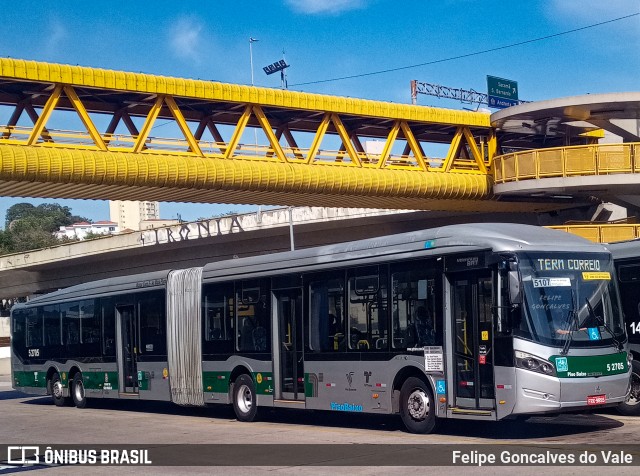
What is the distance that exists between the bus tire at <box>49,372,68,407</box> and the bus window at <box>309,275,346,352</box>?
1160cm

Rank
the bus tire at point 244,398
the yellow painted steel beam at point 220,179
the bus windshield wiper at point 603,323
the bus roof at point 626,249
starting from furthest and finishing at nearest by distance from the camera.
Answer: the yellow painted steel beam at point 220,179
the bus tire at point 244,398
the bus roof at point 626,249
the bus windshield wiper at point 603,323

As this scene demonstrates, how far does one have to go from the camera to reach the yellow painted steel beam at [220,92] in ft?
89.0

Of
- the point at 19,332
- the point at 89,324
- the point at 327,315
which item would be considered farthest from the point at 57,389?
the point at 327,315

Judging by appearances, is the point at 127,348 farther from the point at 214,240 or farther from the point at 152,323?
the point at 214,240

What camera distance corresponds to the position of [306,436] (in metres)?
15.4

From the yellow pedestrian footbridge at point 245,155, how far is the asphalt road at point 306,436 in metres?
7.70

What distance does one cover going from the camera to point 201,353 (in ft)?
66.4

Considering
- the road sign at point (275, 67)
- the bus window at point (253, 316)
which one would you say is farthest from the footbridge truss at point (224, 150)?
the road sign at point (275, 67)

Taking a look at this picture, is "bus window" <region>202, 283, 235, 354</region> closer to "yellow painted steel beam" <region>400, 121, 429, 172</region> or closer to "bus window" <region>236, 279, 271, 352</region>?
"bus window" <region>236, 279, 271, 352</region>

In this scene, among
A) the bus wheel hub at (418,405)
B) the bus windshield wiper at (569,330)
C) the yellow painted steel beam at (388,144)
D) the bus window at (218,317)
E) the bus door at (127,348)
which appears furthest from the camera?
the yellow painted steel beam at (388,144)

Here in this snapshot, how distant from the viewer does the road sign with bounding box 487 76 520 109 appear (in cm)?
7719

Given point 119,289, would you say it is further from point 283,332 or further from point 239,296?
point 283,332

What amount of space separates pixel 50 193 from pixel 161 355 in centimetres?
934

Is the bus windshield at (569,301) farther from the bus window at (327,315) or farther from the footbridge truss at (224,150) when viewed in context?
the footbridge truss at (224,150)
